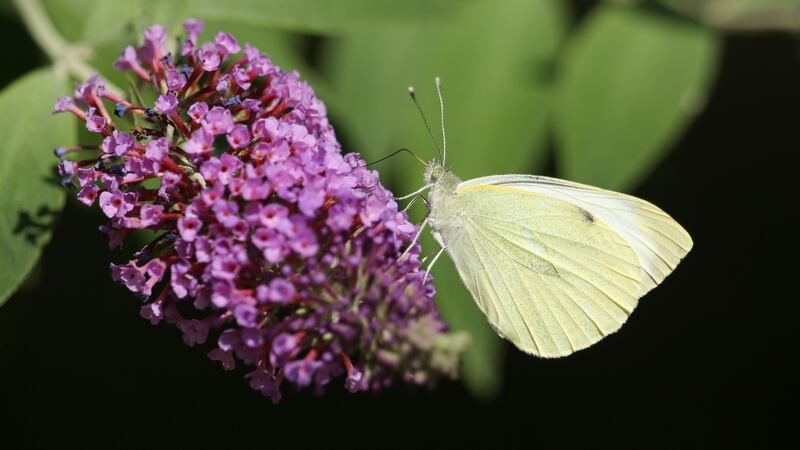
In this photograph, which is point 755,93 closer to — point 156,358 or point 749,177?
point 749,177

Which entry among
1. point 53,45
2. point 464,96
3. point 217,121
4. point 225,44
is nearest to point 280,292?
point 217,121

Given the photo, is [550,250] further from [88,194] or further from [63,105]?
[63,105]

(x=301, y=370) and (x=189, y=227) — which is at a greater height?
(x=189, y=227)

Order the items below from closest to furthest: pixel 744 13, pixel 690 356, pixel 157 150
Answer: pixel 157 150 < pixel 744 13 < pixel 690 356

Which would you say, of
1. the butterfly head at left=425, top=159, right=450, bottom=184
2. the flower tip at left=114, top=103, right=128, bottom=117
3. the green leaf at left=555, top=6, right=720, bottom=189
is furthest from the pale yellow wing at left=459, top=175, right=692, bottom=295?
the flower tip at left=114, top=103, right=128, bottom=117

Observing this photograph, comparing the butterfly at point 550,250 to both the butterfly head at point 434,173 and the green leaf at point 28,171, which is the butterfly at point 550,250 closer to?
the butterfly head at point 434,173

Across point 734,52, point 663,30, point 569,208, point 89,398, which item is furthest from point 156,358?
point 734,52
